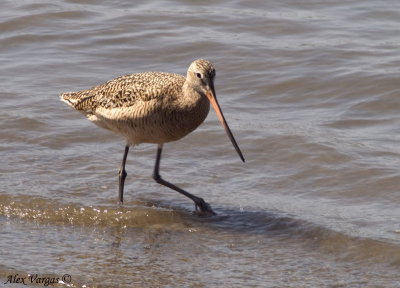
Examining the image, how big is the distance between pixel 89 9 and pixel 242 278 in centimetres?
731

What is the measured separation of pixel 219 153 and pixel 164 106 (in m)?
1.38

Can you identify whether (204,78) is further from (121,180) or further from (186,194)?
(121,180)

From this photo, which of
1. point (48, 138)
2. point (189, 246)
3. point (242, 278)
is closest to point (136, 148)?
point (48, 138)

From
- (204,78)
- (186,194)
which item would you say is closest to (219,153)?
(186,194)

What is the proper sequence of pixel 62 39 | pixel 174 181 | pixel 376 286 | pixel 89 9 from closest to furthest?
1. pixel 376 286
2. pixel 174 181
3. pixel 62 39
4. pixel 89 9

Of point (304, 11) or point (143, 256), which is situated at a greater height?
point (304, 11)

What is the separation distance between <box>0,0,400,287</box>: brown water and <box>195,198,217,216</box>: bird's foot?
0.11 m

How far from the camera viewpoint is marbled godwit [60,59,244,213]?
7.14m

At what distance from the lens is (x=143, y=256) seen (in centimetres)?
644

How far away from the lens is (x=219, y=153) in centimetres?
852

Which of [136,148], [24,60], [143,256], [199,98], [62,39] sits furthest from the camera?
[62,39]

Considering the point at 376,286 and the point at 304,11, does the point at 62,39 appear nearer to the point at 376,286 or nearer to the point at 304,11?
the point at 304,11
